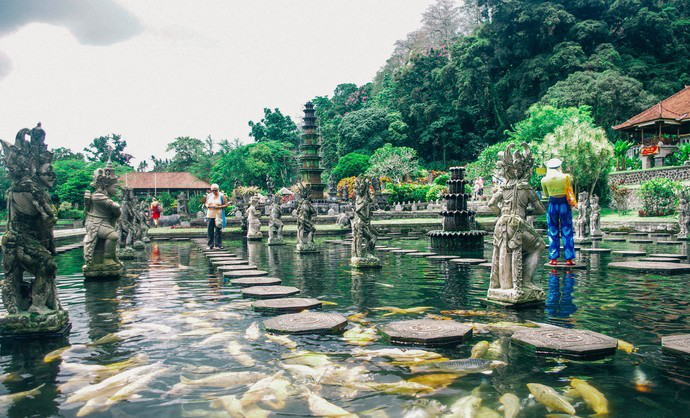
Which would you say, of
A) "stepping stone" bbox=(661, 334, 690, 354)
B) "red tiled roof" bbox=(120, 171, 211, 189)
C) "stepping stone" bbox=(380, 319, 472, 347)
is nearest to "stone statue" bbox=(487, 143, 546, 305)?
"stepping stone" bbox=(380, 319, 472, 347)

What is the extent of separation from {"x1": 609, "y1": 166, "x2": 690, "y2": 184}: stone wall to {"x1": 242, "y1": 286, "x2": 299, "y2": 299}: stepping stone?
96.0 feet

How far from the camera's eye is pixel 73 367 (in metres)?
4.17

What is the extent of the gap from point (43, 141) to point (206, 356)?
2962mm

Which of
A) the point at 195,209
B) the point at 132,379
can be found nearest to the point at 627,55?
the point at 195,209

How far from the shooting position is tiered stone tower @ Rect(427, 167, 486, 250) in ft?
53.0

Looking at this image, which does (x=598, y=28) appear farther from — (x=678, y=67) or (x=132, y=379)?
(x=132, y=379)

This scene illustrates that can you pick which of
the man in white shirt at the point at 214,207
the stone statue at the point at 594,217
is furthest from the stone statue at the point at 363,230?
the stone statue at the point at 594,217

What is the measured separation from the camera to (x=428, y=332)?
15.9ft

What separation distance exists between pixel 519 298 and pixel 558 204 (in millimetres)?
4447

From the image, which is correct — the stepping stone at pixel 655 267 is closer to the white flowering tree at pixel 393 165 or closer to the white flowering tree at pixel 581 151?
the white flowering tree at pixel 581 151

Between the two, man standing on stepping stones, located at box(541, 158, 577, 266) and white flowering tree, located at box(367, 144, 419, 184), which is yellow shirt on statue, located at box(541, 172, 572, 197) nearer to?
man standing on stepping stones, located at box(541, 158, 577, 266)

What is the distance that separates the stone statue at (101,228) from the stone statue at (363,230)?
461 cm

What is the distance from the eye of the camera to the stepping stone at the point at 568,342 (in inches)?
166

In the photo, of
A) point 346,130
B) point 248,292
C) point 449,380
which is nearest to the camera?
point 449,380
